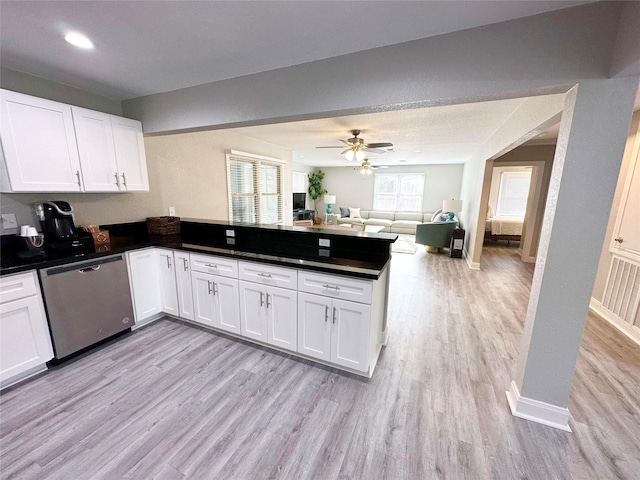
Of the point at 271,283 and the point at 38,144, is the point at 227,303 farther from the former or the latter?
the point at 38,144

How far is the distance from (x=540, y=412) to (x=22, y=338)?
3632 mm

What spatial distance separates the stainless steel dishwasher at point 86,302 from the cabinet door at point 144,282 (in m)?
0.07

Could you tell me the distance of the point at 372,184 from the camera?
9727 mm

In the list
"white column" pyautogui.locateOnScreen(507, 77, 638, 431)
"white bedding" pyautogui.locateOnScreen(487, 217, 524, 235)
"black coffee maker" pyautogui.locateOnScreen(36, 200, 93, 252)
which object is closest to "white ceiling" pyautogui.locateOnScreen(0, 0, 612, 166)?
"white column" pyautogui.locateOnScreen(507, 77, 638, 431)

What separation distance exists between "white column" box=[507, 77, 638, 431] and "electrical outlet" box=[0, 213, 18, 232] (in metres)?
3.96

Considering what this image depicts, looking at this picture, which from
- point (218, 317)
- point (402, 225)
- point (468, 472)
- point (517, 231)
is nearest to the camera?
point (468, 472)

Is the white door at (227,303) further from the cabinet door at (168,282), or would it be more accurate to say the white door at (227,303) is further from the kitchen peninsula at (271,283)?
the cabinet door at (168,282)

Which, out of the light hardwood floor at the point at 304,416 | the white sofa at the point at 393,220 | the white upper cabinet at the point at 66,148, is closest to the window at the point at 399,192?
the white sofa at the point at 393,220

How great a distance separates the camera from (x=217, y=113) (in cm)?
229

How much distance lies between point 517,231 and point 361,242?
683 centimetres

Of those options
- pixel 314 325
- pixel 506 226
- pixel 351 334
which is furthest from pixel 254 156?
pixel 506 226

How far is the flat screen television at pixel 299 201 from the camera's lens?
888 centimetres

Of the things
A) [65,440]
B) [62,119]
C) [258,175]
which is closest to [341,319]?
[65,440]

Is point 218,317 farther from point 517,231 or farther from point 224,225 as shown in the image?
point 517,231
